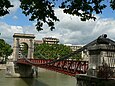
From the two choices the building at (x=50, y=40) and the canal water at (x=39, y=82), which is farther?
the building at (x=50, y=40)

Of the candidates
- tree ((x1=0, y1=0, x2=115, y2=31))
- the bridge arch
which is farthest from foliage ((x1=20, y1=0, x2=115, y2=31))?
the bridge arch

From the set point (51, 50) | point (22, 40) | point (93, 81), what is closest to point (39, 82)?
point (22, 40)

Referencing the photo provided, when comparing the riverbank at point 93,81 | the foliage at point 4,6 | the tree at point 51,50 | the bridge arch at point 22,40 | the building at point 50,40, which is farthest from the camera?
the building at point 50,40

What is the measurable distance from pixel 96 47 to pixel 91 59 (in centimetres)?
64

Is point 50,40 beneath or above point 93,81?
above

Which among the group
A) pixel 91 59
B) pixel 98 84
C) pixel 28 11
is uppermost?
pixel 28 11

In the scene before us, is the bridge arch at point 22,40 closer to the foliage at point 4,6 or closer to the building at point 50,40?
the foliage at point 4,6

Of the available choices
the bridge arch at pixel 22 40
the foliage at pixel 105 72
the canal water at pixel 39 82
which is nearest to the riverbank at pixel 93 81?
the foliage at pixel 105 72

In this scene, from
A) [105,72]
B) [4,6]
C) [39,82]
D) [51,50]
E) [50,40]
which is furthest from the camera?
[50,40]

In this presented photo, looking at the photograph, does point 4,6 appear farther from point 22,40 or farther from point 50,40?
point 50,40

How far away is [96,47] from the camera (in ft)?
30.8

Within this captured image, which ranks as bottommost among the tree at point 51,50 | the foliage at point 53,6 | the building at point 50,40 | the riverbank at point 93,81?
the riverbank at point 93,81

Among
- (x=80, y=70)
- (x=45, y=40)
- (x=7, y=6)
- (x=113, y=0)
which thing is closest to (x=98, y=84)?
(x=113, y=0)

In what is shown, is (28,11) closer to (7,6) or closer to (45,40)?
(7,6)
